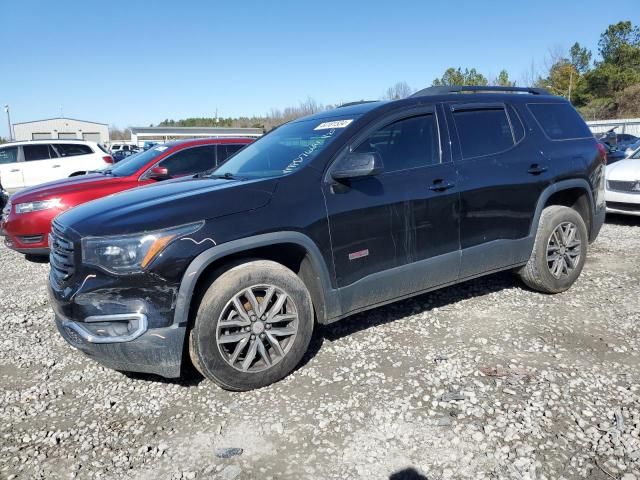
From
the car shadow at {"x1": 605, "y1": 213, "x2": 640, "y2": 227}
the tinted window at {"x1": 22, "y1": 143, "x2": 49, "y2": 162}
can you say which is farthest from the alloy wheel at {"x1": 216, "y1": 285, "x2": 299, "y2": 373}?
the tinted window at {"x1": 22, "y1": 143, "x2": 49, "y2": 162}

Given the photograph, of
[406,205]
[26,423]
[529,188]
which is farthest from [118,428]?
[529,188]

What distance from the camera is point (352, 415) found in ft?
9.20

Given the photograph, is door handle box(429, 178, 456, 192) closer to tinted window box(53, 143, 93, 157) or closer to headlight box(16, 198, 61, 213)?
headlight box(16, 198, 61, 213)

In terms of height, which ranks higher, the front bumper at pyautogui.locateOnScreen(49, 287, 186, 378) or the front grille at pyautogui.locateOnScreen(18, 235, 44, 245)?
the front grille at pyautogui.locateOnScreen(18, 235, 44, 245)

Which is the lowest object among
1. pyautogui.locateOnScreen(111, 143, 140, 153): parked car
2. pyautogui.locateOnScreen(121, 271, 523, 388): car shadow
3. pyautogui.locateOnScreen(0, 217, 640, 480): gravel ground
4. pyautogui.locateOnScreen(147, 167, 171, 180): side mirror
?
pyautogui.locateOnScreen(0, 217, 640, 480): gravel ground

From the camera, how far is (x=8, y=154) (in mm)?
13672

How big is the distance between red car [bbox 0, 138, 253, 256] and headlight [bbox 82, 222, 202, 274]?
3.74 meters

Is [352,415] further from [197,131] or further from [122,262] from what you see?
[197,131]

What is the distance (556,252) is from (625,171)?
4.68 m

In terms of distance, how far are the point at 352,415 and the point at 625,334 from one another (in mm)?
2451

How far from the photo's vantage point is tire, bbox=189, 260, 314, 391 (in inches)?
113

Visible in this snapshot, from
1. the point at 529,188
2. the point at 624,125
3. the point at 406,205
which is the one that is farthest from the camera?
the point at 624,125

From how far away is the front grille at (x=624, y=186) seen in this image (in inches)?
305

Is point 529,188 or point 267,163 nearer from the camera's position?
point 267,163
